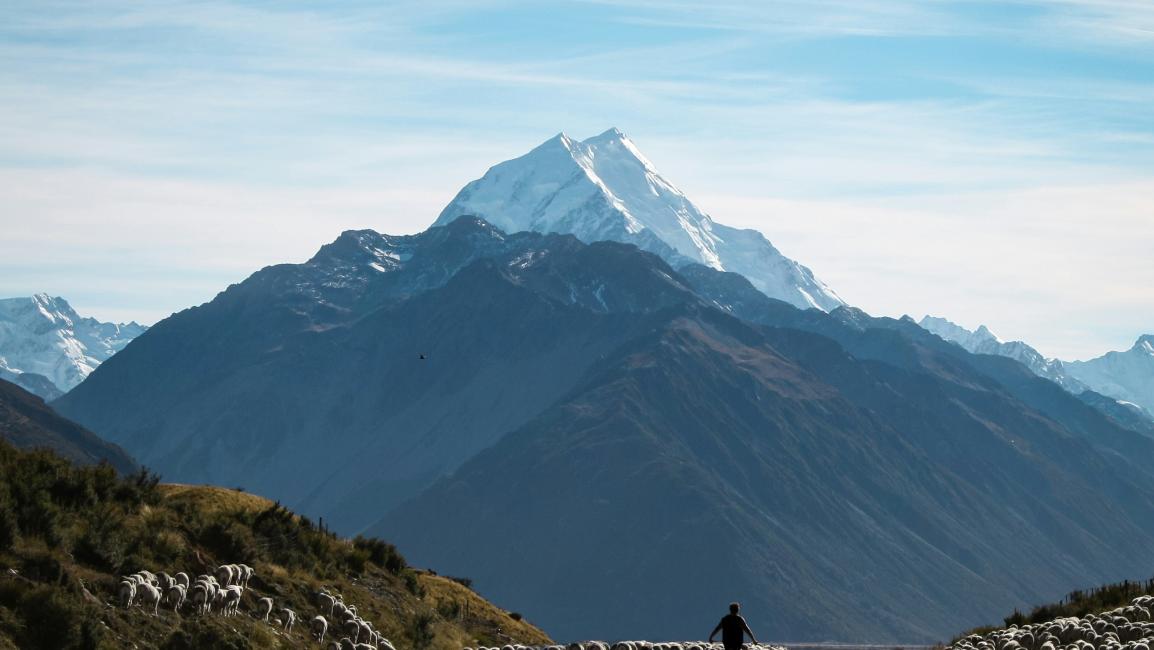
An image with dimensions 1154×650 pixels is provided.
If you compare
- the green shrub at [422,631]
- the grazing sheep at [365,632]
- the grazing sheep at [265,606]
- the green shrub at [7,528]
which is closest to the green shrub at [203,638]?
the grazing sheep at [265,606]

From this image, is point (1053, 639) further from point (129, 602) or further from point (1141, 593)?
point (129, 602)

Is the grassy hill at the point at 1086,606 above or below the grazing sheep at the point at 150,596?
above

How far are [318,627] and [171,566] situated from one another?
15.9 ft

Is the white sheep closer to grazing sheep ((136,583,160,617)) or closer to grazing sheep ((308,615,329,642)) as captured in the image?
grazing sheep ((136,583,160,617))

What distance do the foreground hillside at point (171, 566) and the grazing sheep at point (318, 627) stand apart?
0.25 m

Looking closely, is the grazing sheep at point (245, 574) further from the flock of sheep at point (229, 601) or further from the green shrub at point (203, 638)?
the green shrub at point (203, 638)

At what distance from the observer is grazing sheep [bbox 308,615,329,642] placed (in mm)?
56344

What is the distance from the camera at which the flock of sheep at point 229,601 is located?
50812 millimetres

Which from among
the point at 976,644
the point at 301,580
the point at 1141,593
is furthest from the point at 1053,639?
the point at 301,580

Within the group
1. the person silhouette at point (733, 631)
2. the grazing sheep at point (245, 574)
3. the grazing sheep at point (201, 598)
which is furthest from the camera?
the grazing sheep at point (245, 574)

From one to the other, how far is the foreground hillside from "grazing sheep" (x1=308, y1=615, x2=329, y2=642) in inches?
9.8

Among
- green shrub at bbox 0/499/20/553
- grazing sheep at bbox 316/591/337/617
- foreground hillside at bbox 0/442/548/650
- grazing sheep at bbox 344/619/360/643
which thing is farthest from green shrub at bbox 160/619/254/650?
grazing sheep at bbox 316/591/337/617

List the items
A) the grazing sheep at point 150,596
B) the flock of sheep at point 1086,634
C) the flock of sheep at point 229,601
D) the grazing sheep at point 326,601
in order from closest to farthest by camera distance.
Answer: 1. the grazing sheep at point 150,596
2. the flock of sheep at point 229,601
3. the flock of sheep at point 1086,634
4. the grazing sheep at point 326,601

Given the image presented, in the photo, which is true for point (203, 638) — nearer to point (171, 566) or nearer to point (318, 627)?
point (171, 566)
